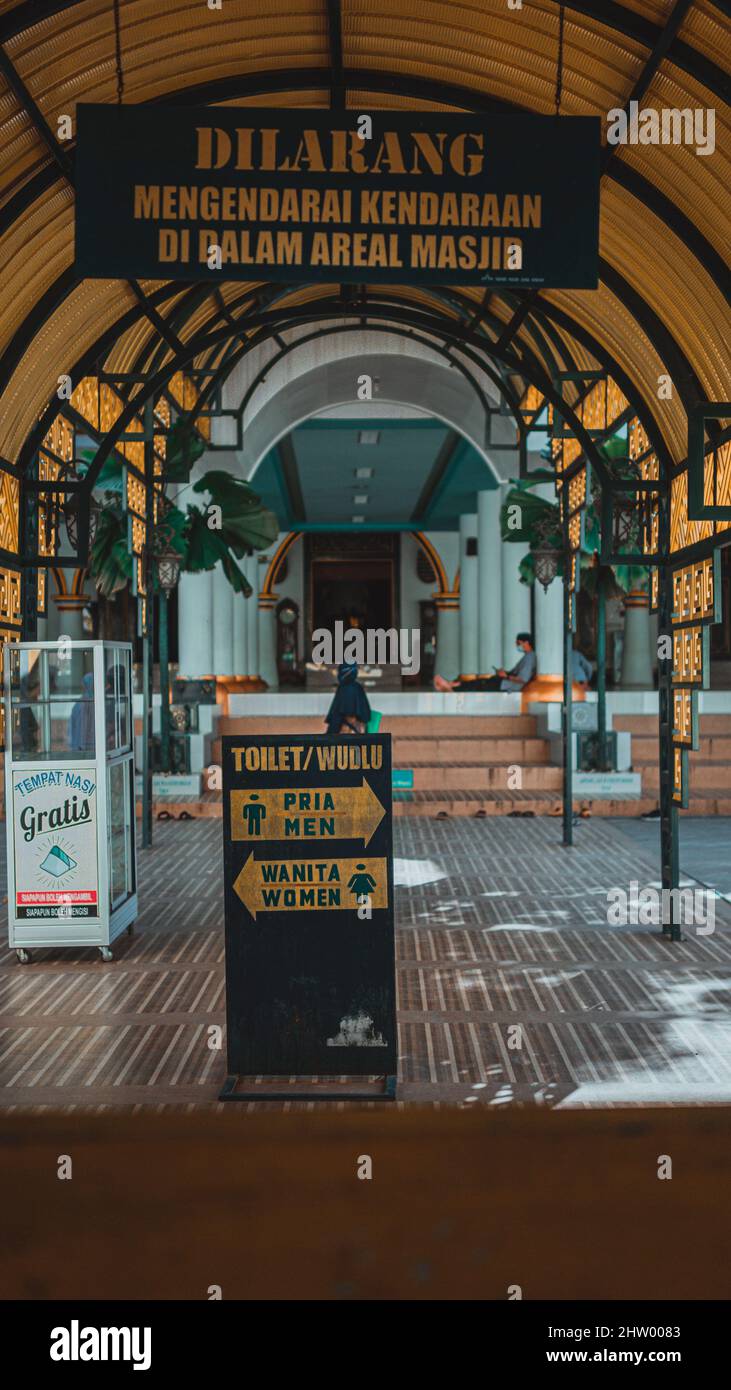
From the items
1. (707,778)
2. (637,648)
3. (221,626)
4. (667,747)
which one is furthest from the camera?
(637,648)

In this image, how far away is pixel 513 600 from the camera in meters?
21.9

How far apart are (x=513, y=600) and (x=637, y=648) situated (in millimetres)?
4598

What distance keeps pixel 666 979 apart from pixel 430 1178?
273cm

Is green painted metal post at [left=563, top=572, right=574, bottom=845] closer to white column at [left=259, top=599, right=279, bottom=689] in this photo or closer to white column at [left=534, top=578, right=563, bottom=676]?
white column at [left=534, top=578, right=563, bottom=676]

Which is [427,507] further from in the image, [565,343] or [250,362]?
[565,343]

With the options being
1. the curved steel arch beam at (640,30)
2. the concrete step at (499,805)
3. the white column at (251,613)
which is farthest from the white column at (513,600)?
the curved steel arch beam at (640,30)

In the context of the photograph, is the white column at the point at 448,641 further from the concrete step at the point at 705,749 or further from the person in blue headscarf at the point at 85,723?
the person in blue headscarf at the point at 85,723

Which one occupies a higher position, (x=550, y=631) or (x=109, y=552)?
(x=109, y=552)

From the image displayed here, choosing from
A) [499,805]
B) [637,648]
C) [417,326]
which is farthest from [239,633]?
[417,326]

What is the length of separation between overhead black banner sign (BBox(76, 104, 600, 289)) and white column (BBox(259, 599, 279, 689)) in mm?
27792

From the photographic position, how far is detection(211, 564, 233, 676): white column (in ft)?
65.7

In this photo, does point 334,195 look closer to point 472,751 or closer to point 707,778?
point 707,778
